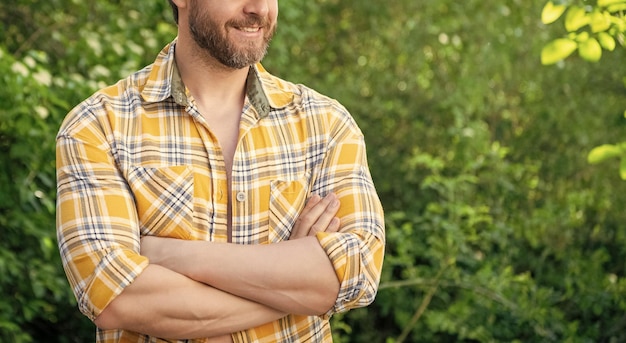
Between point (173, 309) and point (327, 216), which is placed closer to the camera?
point (173, 309)

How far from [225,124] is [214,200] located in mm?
203

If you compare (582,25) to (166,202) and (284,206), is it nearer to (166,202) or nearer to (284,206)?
(284,206)


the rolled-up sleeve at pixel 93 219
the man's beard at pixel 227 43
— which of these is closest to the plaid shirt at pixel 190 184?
the rolled-up sleeve at pixel 93 219

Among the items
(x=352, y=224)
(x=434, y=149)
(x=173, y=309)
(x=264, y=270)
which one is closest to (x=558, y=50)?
(x=352, y=224)

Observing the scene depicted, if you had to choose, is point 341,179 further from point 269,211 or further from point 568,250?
point 568,250

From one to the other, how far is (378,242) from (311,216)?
17cm

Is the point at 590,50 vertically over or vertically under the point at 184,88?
over

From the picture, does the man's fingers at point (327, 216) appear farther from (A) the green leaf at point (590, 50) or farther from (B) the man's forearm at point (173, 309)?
(A) the green leaf at point (590, 50)

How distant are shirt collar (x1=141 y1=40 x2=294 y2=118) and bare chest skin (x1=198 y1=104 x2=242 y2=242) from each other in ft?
0.17

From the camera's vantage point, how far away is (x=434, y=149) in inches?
225

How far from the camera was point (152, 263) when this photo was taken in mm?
2340

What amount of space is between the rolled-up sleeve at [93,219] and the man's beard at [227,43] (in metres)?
0.31

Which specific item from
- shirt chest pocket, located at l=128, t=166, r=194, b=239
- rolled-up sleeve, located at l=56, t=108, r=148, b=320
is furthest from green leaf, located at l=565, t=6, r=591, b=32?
rolled-up sleeve, located at l=56, t=108, r=148, b=320

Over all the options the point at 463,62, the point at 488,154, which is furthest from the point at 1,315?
the point at 463,62
